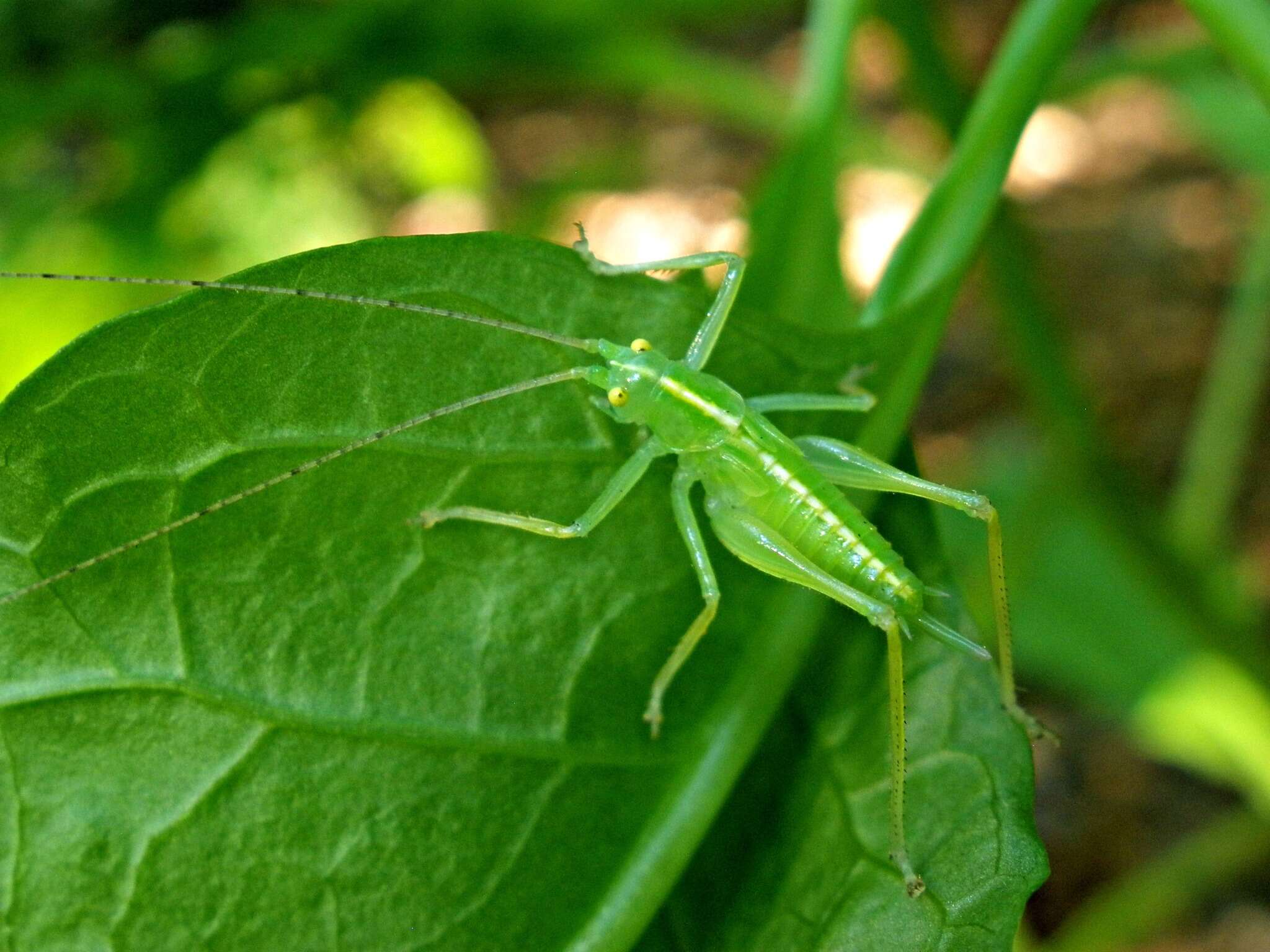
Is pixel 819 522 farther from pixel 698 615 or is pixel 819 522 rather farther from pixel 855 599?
pixel 698 615

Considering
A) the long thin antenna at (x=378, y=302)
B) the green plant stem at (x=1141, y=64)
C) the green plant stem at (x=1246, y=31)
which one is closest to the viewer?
the long thin antenna at (x=378, y=302)

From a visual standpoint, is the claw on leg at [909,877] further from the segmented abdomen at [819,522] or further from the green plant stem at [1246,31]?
the green plant stem at [1246,31]

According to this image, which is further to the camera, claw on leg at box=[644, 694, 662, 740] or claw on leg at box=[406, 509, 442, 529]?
claw on leg at box=[644, 694, 662, 740]

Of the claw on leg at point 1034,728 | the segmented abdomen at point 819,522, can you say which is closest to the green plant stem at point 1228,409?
the claw on leg at point 1034,728

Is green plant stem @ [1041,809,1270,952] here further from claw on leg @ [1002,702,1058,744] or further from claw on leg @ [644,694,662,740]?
claw on leg @ [644,694,662,740]

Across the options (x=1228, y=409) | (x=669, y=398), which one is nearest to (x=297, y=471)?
(x=669, y=398)

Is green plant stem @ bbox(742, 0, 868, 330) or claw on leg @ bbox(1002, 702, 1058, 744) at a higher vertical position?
green plant stem @ bbox(742, 0, 868, 330)

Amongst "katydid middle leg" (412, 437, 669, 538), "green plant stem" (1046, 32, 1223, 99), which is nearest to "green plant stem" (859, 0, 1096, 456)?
"katydid middle leg" (412, 437, 669, 538)
